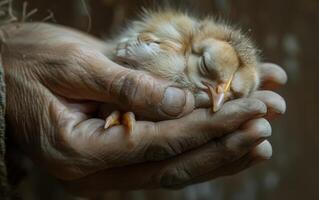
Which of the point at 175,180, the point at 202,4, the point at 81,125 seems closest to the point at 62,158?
the point at 81,125

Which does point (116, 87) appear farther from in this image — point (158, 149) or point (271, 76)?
point (271, 76)

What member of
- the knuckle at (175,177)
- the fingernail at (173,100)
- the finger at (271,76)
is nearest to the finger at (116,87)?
the fingernail at (173,100)

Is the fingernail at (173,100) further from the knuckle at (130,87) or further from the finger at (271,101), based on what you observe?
the finger at (271,101)

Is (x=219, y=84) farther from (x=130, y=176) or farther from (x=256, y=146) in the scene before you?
(x=130, y=176)

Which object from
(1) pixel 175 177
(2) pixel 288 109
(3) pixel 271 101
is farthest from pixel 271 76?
(2) pixel 288 109

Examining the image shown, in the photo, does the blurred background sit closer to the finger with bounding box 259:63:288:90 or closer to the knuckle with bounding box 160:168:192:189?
the finger with bounding box 259:63:288:90

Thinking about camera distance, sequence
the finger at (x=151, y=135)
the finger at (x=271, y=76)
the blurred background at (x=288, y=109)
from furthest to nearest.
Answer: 1. the blurred background at (x=288, y=109)
2. the finger at (x=271, y=76)
3. the finger at (x=151, y=135)
